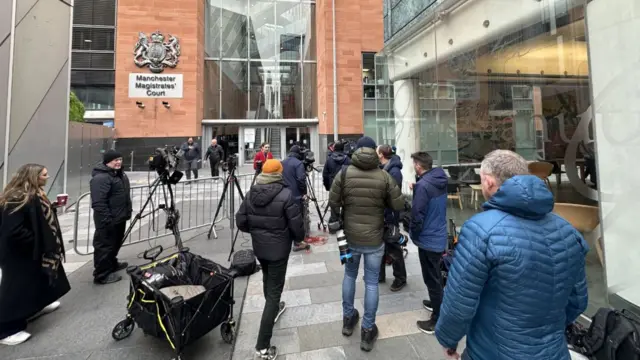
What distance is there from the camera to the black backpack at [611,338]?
1777 mm

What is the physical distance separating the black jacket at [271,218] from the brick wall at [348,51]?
16.1 meters

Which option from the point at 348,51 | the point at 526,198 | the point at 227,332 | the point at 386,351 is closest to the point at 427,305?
the point at 386,351

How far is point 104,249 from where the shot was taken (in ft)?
12.8

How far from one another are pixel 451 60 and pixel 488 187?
19.0 feet

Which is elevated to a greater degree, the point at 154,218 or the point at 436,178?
the point at 436,178

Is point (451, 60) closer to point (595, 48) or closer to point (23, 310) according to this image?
point (595, 48)

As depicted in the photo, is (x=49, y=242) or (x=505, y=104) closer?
(x=49, y=242)

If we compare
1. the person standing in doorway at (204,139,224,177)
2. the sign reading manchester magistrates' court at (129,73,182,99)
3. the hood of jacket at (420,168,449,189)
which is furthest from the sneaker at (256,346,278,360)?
the sign reading manchester magistrates' court at (129,73,182,99)

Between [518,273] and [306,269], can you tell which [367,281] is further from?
[306,269]

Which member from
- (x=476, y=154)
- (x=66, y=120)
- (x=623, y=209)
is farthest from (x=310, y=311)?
(x=66, y=120)

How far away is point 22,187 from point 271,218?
2381mm

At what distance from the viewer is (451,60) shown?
6383 mm

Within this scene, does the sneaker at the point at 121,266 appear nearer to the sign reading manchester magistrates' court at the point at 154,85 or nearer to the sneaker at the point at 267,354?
the sneaker at the point at 267,354

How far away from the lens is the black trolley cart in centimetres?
227
